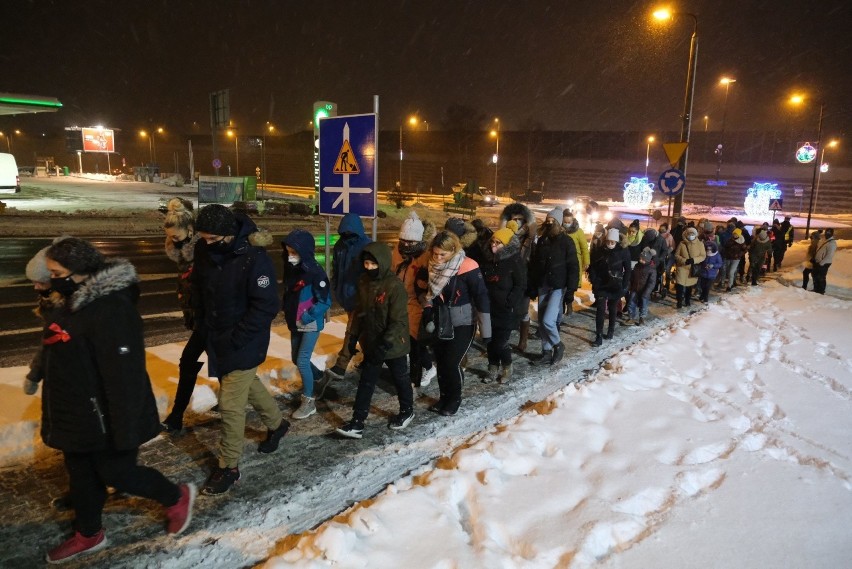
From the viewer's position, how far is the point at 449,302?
16.5 ft

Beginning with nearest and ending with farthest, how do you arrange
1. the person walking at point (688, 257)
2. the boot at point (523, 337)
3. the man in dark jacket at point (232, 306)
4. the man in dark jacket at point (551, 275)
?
the man in dark jacket at point (232, 306), the man in dark jacket at point (551, 275), the boot at point (523, 337), the person walking at point (688, 257)

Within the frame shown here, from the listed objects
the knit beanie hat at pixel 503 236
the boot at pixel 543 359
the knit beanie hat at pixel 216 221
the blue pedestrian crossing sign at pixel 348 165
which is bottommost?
the boot at pixel 543 359

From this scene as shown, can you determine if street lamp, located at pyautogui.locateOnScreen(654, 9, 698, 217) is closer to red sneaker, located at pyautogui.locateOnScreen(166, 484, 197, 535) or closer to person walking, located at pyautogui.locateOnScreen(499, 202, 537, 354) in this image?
person walking, located at pyautogui.locateOnScreen(499, 202, 537, 354)

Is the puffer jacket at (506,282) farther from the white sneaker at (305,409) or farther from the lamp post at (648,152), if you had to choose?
the lamp post at (648,152)

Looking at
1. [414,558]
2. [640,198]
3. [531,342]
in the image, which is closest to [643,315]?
[531,342]

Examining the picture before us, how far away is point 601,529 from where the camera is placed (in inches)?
131

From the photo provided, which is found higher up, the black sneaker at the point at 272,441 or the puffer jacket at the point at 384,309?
the puffer jacket at the point at 384,309

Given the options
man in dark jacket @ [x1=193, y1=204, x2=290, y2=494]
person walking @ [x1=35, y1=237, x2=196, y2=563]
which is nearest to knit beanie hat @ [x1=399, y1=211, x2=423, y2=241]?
man in dark jacket @ [x1=193, y1=204, x2=290, y2=494]

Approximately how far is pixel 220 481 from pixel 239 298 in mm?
1237

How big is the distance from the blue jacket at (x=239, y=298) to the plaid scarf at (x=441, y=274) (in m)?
1.68

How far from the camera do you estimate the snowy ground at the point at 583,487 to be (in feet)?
10.3

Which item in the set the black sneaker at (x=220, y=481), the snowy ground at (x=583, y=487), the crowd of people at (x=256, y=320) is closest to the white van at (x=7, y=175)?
the snowy ground at (x=583, y=487)

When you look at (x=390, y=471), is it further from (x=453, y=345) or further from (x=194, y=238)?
(x=194, y=238)

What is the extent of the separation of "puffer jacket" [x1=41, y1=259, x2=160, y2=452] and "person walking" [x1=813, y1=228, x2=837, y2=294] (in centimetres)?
1334
